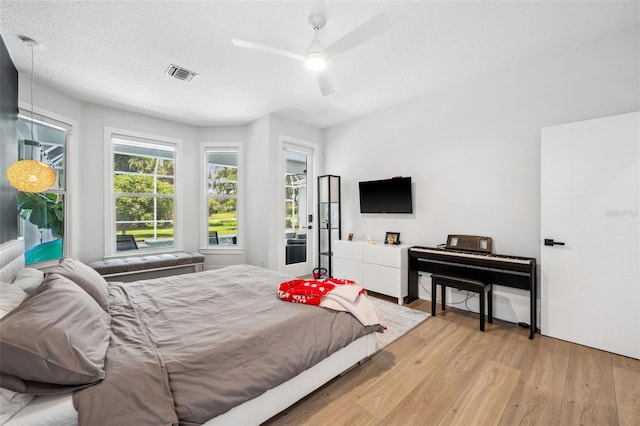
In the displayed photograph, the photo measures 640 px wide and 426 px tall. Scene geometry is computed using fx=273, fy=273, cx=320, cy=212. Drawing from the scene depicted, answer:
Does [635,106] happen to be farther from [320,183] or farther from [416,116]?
[320,183]

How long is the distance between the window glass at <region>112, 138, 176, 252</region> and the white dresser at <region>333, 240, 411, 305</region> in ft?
9.57

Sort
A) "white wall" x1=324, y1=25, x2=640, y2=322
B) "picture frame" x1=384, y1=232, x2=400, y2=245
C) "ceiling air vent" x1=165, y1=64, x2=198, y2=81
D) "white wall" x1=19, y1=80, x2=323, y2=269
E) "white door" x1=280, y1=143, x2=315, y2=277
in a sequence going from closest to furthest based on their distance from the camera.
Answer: "white wall" x1=324, y1=25, x2=640, y2=322
"ceiling air vent" x1=165, y1=64, x2=198, y2=81
"white wall" x1=19, y1=80, x2=323, y2=269
"picture frame" x1=384, y1=232, x2=400, y2=245
"white door" x1=280, y1=143, x2=315, y2=277

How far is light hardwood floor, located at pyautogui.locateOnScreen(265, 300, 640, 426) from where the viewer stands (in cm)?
168

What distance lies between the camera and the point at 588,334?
2479 mm

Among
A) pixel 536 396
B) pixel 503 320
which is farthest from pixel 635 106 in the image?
pixel 536 396

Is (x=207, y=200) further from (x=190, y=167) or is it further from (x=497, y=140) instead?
(x=497, y=140)

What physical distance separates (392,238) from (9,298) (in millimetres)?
3733

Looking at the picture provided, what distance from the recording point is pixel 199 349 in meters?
1.42

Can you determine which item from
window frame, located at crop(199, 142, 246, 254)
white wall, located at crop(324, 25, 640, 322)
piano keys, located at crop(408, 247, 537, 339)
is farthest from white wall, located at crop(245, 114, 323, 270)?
piano keys, located at crop(408, 247, 537, 339)

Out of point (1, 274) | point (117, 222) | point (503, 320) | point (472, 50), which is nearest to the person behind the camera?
point (1, 274)

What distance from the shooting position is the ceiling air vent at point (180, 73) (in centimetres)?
298

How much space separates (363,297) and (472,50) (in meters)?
2.63

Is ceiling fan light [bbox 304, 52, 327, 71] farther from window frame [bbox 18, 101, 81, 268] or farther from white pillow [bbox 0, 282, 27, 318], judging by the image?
window frame [bbox 18, 101, 81, 268]

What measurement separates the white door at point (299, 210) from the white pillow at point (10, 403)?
3.82 meters
